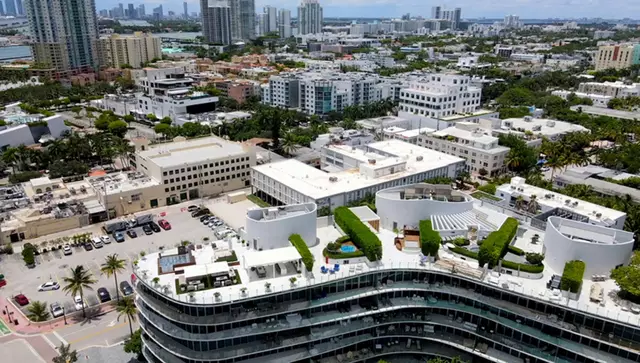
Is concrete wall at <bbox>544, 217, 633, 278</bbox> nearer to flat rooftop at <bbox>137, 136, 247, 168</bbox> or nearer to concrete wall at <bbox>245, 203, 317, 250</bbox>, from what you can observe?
concrete wall at <bbox>245, 203, 317, 250</bbox>

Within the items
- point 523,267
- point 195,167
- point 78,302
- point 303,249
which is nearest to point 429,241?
point 523,267

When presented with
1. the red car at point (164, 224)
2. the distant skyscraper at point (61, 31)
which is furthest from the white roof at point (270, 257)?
the distant skyscraper at point (61, 31)

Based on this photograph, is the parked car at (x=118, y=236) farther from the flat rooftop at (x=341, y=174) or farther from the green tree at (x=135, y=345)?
the green tree at (x=135, y=345)

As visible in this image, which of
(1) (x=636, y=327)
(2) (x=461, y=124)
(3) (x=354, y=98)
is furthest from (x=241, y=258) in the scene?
(3) (x=354, y=98)

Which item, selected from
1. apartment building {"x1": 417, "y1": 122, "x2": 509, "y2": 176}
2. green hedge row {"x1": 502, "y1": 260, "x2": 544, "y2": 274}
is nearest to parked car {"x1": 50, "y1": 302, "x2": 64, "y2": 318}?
green hedge row {"x1": 502, "y1": 260, "x2": 544, "y2": 274}

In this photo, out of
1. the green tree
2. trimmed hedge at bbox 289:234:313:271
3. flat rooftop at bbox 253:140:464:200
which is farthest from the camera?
flat rooftop at bbox 253:140:464:200
